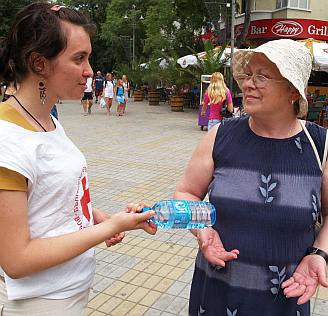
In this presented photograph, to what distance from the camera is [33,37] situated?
128 centimetres

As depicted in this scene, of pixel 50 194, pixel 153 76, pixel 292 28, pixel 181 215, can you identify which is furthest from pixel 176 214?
pixel 292 28

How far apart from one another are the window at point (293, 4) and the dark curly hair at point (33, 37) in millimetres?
20611

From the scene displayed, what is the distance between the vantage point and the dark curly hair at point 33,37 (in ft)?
4.20

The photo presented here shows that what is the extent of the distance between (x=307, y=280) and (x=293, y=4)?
68.8 feet

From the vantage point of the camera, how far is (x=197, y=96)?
59.2 feet

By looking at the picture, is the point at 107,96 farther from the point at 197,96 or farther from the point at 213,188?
the point at 213,188

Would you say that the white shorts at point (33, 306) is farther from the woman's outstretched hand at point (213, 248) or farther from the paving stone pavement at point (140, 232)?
the paving stone pavement at point (140, 232)

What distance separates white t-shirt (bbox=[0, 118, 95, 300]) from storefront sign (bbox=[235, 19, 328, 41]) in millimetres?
19888

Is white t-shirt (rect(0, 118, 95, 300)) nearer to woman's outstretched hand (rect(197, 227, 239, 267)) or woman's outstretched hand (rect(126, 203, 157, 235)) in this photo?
woman's outstretched hand (rect(126, 203, 157, 235))

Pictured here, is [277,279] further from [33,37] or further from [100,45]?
[100,45]

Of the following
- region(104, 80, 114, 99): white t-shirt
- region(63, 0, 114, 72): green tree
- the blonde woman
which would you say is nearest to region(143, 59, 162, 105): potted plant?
region(104, 80, 114, 99): white t-shirt

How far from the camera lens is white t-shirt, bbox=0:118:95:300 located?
1.23 m

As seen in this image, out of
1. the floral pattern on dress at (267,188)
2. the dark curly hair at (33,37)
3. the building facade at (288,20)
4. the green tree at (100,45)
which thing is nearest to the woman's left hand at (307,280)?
the floral pattern on dress at (267,188)

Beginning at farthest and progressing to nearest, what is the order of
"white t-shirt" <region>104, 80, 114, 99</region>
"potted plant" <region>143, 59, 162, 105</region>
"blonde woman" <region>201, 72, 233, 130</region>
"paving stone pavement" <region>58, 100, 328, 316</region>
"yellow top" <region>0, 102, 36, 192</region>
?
"potted plant" <region>143, 59, 162, 105</region> < "white t-shirt" <region>104, 80, 114, 99</region> < "blonde woman" <region>201, 72, 233, 130</region> < "paving stone pavement" <region>58, 100, 328, 316</region> < "yellow top" <region>0, 102, 36, 192</region>
